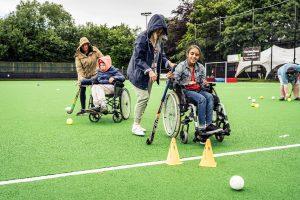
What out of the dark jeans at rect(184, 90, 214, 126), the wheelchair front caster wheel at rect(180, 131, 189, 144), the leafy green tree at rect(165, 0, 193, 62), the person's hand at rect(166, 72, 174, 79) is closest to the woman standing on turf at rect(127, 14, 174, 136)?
the person's hand at rect(166, 72, 174, 79)

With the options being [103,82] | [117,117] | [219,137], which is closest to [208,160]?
[219,137]

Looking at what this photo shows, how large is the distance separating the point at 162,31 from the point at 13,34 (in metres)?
45.3

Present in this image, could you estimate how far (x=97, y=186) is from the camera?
11.5 ft

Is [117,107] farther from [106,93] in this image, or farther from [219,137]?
[219,137]

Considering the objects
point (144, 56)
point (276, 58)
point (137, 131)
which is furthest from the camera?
point (276, 58)

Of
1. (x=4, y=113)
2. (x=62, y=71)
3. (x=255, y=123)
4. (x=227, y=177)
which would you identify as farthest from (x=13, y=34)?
(x=227, y=177)

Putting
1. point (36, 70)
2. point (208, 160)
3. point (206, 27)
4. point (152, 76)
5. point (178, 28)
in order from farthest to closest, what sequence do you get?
point (178, 28)
point (36, 70)
point (206, 27)
point (152, 76)
point (208, 160)

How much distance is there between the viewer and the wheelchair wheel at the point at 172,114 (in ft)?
17.6

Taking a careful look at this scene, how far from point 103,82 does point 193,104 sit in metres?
2.75

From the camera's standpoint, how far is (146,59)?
19.4 feet

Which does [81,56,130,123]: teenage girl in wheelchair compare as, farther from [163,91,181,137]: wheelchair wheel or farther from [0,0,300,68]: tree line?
[0,0,300,68]: tree line

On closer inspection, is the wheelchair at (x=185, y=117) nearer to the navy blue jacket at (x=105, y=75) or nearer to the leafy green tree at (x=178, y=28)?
the navy blue jacket at (x=105, y=75)

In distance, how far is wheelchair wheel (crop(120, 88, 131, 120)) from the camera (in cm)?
781

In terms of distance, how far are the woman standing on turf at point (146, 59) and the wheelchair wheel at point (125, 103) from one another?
1.66 meters
